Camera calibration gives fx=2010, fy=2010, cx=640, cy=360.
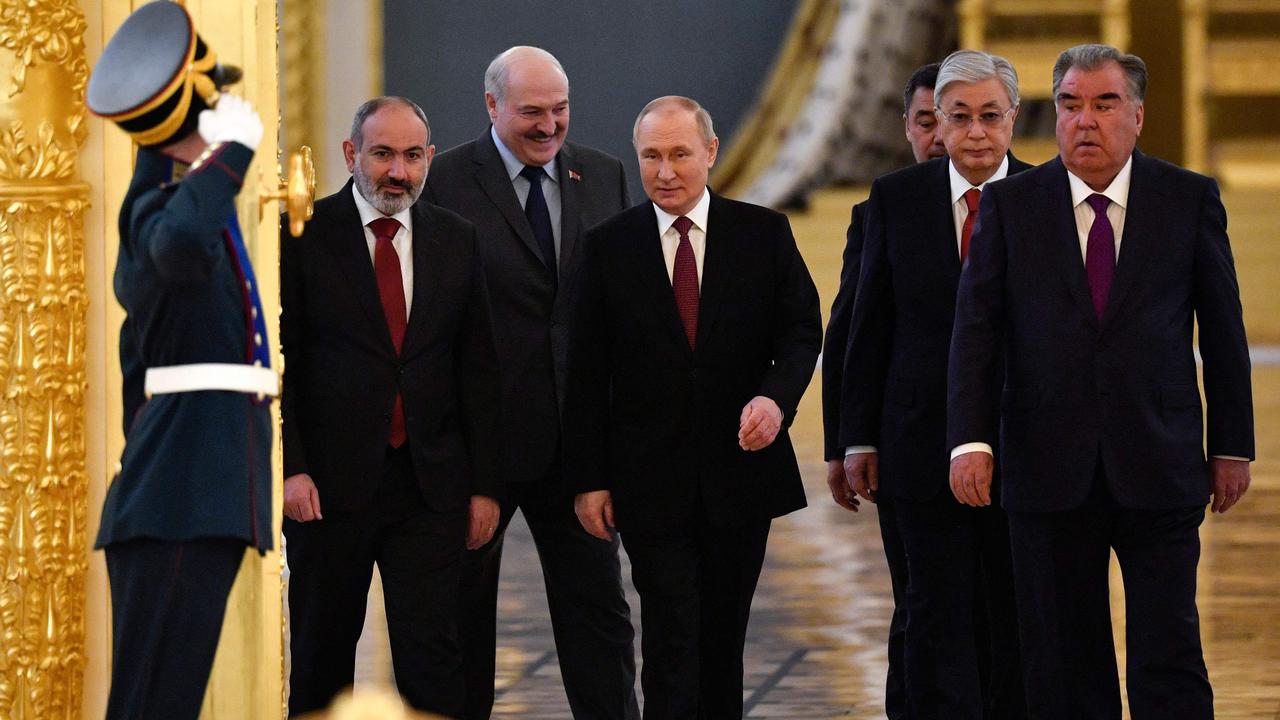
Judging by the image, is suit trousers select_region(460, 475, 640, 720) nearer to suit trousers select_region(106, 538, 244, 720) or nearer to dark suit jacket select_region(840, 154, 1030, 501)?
dark suit jacket select_region(840, 154, 1030, 501)

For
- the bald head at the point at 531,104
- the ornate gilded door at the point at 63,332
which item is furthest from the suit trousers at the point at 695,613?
the bald head at the point at 531,104

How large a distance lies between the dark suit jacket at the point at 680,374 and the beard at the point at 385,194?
1.30 ft

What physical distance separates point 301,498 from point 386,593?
0.28 m

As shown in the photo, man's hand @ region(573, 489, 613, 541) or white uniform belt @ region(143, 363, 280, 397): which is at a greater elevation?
white uniform belt @ region(143, 363, 280, 397)

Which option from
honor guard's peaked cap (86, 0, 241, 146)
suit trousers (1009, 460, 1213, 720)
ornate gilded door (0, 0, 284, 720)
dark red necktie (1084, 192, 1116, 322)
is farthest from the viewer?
dark red necktie (1084, 192, 1116, 322)

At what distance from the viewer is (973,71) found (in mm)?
4398

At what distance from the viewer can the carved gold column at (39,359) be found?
12.1 feet

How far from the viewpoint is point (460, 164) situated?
473cm

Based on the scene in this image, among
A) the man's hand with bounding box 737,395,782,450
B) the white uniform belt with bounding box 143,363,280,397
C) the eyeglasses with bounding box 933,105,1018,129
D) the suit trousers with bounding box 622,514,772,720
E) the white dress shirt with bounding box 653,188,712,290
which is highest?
the eyeglasses with bounding box 933,105,1018,129

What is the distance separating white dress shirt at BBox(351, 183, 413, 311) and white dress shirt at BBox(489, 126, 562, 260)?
51cm

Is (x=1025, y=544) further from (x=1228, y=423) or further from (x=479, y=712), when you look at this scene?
(x=479, y=712)

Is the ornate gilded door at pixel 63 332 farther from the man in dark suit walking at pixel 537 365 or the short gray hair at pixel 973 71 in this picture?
the short gray hair at pixel 973 71

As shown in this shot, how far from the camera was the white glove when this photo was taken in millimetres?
3088

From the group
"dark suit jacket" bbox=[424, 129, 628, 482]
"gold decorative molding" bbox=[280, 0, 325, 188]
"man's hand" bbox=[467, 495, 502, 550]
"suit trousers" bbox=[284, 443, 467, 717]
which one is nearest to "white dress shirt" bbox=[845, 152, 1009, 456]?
"dark suit jacket" bbox=[424, 129, 628, 482]
